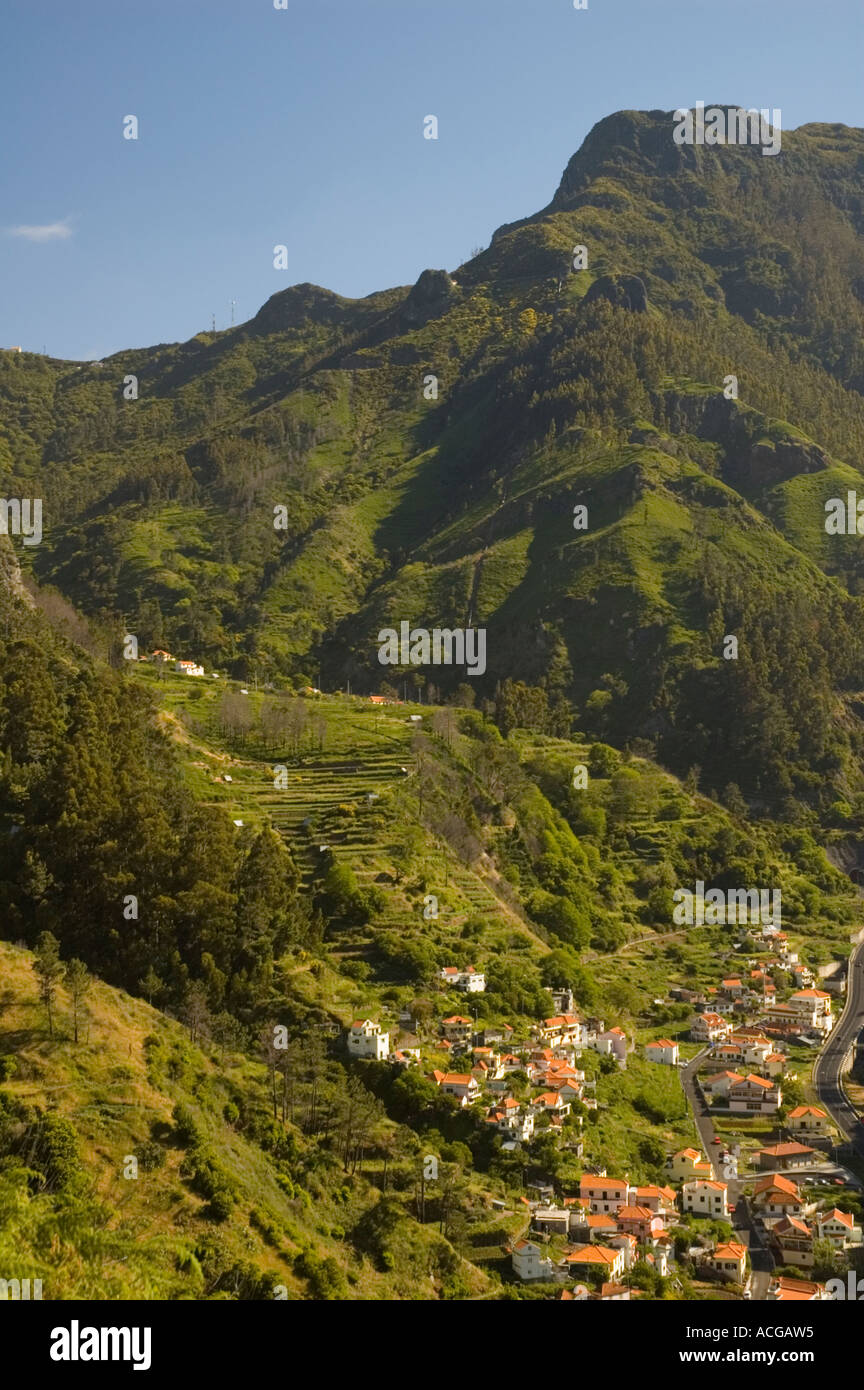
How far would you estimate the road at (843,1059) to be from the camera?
162 feet

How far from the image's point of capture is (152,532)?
148 m

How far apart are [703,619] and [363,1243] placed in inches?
3605

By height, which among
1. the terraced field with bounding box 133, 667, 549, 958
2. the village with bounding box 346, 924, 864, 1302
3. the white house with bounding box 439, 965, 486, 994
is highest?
the terraced field with bounding box 133, 667, 549, 958

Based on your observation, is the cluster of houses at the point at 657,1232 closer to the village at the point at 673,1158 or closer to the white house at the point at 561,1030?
the village at the point at 673,1158

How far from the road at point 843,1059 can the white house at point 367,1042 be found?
18536mm

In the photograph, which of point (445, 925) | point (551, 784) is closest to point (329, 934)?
point (445, 925)

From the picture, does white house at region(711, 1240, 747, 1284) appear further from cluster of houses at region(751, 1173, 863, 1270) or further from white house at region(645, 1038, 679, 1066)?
white house at region(645, 1038, 679, 1066)

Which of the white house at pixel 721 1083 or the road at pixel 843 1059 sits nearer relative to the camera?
the road at pixel 843 1059

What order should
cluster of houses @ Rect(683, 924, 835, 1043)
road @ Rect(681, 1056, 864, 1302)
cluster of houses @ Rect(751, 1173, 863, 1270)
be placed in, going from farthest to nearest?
cluster of houses @ Rect(683, 924, 835, 1043) < cluster of houses @ Rect(751, 1173, 863, 1270) < road @ Rect(681, 1056, 864, 1302)

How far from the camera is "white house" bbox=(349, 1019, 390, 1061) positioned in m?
42.2

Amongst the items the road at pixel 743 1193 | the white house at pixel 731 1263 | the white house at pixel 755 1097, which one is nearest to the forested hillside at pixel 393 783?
the road at pixel 743 1193

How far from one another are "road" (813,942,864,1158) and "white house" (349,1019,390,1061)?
18536 millimetres

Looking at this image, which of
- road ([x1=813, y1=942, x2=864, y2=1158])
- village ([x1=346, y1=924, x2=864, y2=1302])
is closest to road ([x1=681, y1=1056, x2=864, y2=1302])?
village ([x1=346, y1=924, x2=864, y2=1302])

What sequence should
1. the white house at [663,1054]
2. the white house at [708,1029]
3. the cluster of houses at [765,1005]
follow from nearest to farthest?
the white house at [663,1054] → the white house at [708,1029] → the cluster of houses at [765,1005]
